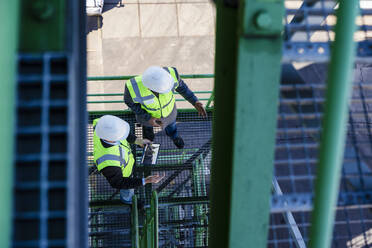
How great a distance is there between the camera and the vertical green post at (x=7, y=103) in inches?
47.2

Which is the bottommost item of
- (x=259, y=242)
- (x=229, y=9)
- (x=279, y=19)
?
(x=259, y=242)

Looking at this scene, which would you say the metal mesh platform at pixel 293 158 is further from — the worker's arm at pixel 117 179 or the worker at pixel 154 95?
the worker at pixel 154 95

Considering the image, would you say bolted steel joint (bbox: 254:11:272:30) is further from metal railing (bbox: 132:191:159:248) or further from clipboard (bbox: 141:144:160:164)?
clipboard (bbox: 141:144:160:164)

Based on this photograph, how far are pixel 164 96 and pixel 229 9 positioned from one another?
3570 millimetres

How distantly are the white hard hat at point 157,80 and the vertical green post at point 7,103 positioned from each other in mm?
3932

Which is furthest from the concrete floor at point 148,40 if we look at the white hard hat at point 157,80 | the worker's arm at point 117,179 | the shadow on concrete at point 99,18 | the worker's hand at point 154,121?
the worker's arm at point 117,179

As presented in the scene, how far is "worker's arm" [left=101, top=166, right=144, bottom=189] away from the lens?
16.3 ft

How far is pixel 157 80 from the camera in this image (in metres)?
5.19

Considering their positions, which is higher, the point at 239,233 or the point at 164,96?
the point at 164,96

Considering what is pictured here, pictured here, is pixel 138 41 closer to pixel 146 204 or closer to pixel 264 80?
pixel 146 204

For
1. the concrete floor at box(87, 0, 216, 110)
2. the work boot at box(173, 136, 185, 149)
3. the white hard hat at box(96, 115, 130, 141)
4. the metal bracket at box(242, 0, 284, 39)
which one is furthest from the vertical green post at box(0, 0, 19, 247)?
the concrete floor at box(87, 0, 216, 110)

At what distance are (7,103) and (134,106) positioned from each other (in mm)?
4311

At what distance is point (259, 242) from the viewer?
2051mm

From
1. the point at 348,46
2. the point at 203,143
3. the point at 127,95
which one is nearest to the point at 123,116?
the point at 127,95
